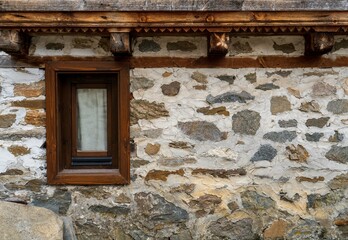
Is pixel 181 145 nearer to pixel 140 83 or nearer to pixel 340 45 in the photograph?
pixel 140 83

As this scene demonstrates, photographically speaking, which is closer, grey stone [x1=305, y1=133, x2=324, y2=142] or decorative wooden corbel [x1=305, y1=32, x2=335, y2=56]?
decorative wooden corbel [x1=305, y1=32, x2=335, y2=56]

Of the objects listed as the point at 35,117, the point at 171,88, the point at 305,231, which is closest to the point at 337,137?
the point at 305,231

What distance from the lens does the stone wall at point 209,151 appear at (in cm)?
297

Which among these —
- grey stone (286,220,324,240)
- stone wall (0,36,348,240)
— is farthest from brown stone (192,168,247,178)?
grey stone (286,220,324,240)

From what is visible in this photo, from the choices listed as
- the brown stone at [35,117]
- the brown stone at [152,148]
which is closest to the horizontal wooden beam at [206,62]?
the brown stone at [35,117]

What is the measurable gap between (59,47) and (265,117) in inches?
68.1

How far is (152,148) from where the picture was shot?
2992 millimetres

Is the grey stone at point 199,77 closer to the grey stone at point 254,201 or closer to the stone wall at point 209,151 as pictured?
the stone wall at point 209,151

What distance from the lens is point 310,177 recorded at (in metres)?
3.02

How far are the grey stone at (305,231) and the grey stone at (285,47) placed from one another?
4.53 feet

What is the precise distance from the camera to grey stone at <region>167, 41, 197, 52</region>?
2955 mm

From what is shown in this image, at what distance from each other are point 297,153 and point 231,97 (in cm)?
70

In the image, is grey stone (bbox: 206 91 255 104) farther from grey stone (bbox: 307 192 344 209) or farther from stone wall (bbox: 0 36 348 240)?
grey stone (bbox: 307 192 344 209)

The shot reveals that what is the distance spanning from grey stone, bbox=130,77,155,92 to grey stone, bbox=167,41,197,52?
0.30 meters
